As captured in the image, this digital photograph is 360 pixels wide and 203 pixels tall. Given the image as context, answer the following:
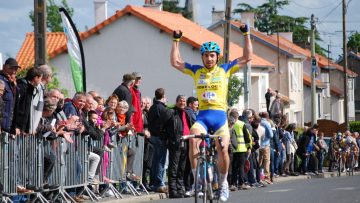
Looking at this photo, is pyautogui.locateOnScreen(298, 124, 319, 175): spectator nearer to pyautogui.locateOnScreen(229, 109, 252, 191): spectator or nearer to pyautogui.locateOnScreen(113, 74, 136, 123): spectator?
pyautogui.locateOnScreen(229, 109, 252, 191): spectator

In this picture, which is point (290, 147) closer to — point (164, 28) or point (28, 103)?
point (28, 103)

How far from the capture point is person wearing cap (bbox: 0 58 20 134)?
17.4 m

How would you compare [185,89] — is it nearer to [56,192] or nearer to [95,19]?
[95,19]

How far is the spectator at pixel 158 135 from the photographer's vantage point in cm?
2327

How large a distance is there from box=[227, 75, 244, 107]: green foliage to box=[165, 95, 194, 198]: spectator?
2870 cm

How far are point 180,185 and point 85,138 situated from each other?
133 inches

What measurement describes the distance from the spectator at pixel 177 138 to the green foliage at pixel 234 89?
28697mm

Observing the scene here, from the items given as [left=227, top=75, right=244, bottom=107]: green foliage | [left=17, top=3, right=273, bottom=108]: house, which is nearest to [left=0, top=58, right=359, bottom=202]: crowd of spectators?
[left=227, top=75, right=244, bottom=107]: green foliage

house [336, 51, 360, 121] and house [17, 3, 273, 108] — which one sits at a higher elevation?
house [336, 51, 360, 121]

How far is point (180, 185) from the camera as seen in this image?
76.0 ft

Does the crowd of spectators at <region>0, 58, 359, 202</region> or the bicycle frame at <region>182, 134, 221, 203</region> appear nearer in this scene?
the bicycle frame at <region>182, 134, 221, 203</region>

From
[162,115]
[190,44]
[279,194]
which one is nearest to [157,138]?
[162,115]

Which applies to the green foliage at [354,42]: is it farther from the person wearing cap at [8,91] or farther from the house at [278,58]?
the person wearing cap at [8,91]

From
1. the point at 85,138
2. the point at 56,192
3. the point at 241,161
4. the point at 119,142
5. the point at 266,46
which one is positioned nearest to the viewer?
the point at 56,192
